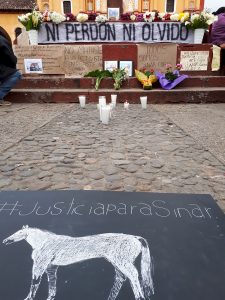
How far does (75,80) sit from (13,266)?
682cm

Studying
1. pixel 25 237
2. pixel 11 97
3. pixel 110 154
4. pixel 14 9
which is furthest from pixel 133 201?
pixel 14 9

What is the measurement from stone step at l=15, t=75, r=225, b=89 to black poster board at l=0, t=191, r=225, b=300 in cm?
608

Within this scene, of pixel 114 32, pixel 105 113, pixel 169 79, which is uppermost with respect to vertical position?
pixel 114 32

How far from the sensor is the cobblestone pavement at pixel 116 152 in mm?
2549

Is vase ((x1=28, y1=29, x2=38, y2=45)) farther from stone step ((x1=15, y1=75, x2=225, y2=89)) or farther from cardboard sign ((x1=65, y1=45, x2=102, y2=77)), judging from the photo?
stone step ((x1=15, y1=75, x2=225, y2=89))

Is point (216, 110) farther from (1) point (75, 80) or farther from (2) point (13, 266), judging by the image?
(2) point (13, 266)

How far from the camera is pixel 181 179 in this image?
103 inches

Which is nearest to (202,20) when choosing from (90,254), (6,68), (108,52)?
(108,52)

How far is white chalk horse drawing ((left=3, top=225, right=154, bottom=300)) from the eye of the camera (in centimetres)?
114

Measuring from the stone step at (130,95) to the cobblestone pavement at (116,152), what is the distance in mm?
1558

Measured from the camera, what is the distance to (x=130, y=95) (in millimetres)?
7137

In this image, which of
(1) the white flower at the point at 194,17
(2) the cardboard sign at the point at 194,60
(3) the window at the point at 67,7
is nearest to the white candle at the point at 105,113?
(2) the cardboard sign at the point at 194,60

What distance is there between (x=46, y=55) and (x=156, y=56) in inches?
121

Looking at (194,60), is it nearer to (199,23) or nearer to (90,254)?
(199,23)
